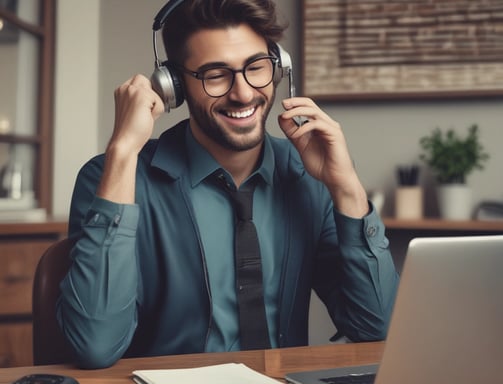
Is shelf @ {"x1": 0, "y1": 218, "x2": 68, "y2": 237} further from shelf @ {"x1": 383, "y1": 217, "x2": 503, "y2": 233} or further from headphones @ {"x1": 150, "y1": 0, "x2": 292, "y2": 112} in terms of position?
shelf @ {"x1": 383, "y1": 217, "x2": 503, "y2": 233}

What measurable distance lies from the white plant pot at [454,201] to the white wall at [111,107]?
0.14 meters

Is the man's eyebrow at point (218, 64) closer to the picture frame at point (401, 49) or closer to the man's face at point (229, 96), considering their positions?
the man's face at point (229, 96)

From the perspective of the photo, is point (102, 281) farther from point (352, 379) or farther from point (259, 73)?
point (259, 73)

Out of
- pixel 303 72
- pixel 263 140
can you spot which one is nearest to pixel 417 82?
pixel 303 72

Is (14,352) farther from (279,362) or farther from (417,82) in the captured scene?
(417,82)

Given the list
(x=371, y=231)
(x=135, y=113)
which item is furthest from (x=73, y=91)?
(x=371, y=231)

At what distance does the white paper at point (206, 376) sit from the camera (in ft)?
2.75

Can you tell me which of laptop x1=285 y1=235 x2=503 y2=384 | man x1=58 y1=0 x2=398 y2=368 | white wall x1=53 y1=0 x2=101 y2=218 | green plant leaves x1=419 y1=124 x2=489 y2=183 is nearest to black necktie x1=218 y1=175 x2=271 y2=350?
man x1=58 y1=0 x2=398 y2=368

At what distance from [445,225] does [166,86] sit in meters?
1.36

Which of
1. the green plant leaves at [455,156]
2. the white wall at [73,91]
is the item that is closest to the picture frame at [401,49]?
the green plant leaves at [455,156]

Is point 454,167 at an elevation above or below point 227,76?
below

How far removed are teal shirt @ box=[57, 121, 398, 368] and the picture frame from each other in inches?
48.2

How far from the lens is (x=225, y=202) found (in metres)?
1.36

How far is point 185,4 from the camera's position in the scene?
1383mm
